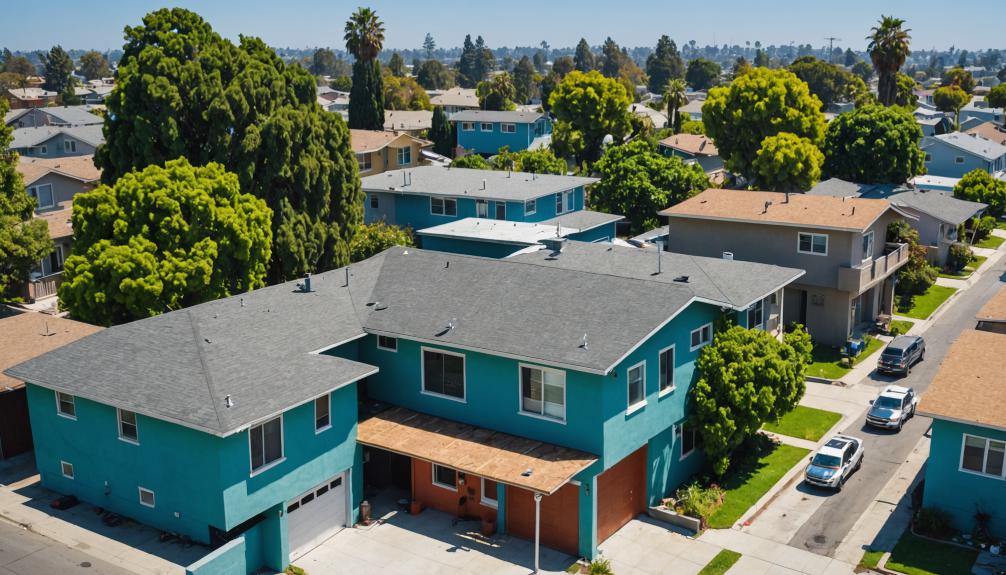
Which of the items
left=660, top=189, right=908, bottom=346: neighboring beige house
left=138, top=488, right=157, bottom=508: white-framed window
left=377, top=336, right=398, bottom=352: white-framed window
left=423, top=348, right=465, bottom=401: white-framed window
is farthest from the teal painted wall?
left=138, top=488, right=157, bottom=508: white-framed window

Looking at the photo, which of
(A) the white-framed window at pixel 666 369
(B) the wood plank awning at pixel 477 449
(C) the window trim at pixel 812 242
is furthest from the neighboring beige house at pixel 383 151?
(A) the white-framed window at pixel 666 369

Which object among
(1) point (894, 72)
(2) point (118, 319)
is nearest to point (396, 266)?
(2) point (118, 319)

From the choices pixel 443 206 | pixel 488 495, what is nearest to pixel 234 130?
pixel 443 206

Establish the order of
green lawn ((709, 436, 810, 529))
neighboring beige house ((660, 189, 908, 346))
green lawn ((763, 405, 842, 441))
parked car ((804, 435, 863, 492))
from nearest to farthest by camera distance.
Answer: green lawn ((709, 436, 810, 529)), parked car ((804, 435, 863, 492)), green lawn ((763, 405, 842, 441)), neighboring beige house ((660, 189, 908, 346))

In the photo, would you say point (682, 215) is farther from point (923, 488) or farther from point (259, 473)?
point (259, 473)

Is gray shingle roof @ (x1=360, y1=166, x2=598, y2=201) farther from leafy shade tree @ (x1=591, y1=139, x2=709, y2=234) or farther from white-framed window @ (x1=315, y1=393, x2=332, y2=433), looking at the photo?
white-framed window @ (x1=315, y1=393, x2=332, y2=433)

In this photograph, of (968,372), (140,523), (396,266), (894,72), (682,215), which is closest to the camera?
(140,523)

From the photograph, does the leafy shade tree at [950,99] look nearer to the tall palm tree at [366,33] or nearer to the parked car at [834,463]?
the tall palm tree at [366,33]
